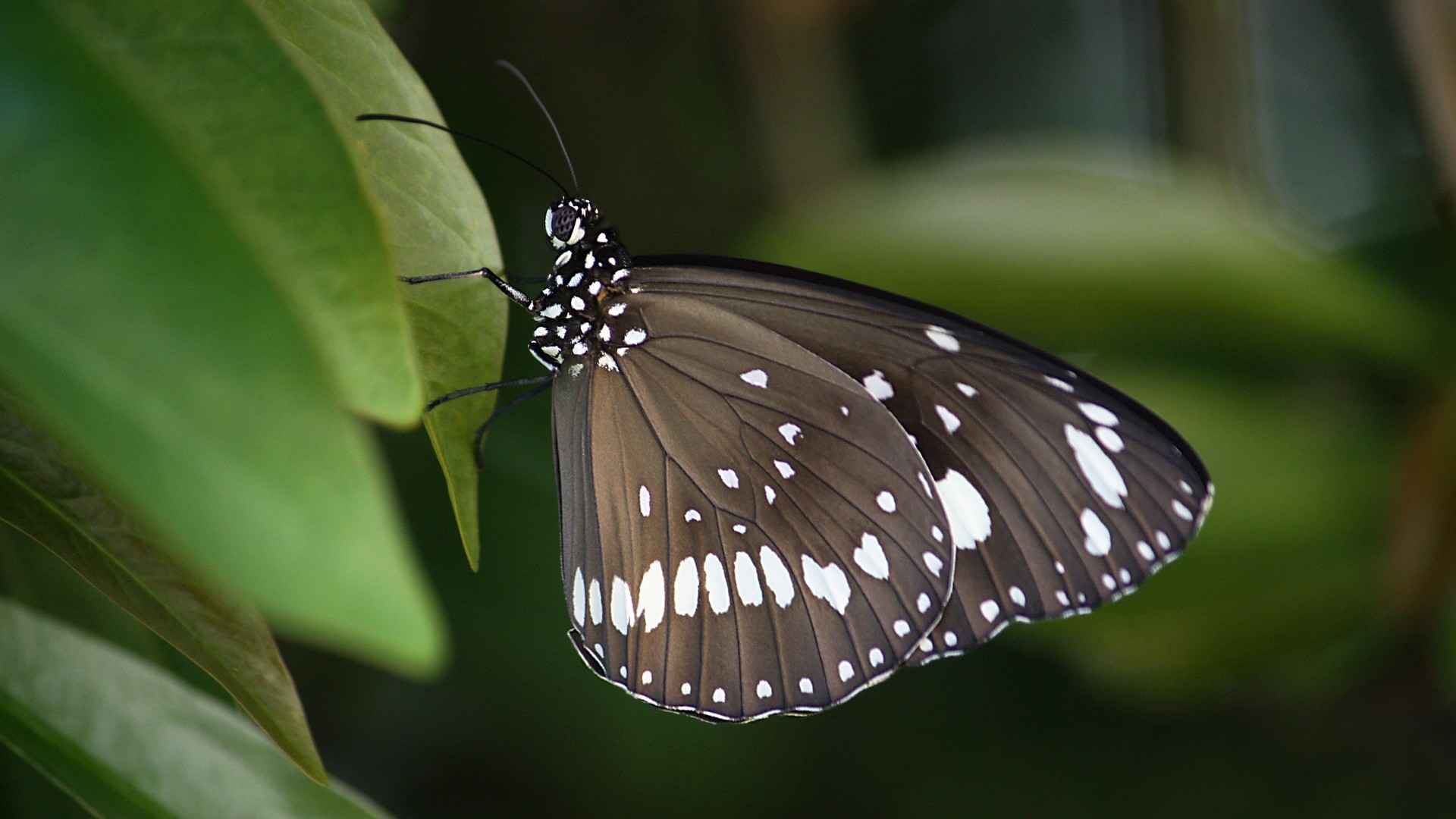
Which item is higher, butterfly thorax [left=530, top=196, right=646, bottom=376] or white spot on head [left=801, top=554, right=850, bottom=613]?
butterfly thorax [left=530, top=196, right=646, bottom=376]

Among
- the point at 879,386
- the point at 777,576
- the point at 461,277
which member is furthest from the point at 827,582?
the point at 461,277

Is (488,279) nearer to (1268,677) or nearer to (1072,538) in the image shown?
(1072,538)

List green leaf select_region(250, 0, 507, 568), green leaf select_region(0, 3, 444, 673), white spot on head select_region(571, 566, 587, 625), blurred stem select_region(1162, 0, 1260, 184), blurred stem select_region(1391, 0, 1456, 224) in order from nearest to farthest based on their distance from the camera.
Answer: green leaf select_region(0, 3, 444, 673) → green leaf select_region(250, 0, 507, 568) → white spot on head select_region(571, 566, 587, 625) → blurred stem select_region(1391, 0, 1456, 224) → blurred stem select_region(1162, 0, 1260, 184)

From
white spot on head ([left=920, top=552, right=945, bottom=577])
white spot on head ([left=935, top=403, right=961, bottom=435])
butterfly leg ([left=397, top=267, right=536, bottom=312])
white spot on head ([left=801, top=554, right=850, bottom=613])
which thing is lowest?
white spot on head ([left=801, top=554, right=850, bottom=613])

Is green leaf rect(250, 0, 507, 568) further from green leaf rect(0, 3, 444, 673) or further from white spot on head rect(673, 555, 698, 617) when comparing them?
white spot on head rect(673, 555, 698, 617)

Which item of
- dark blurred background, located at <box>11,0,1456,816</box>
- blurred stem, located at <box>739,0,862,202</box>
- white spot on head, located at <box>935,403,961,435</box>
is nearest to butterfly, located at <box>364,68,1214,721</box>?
white spot on head, located at <box>935,403,961,435</box>

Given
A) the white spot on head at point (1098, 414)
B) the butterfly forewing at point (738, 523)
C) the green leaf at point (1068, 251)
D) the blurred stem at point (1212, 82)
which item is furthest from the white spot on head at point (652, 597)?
the blurred stem at point (1212, 82)
